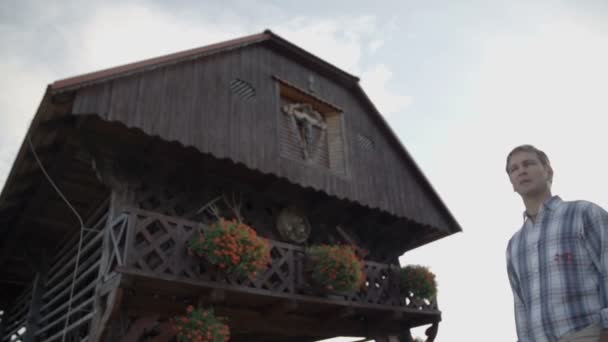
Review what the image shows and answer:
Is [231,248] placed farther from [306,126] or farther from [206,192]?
[306,126]

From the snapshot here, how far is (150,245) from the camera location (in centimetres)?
822

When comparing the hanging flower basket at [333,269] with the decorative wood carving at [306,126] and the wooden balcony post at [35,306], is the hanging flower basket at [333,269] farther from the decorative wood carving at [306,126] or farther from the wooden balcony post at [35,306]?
the wooden balcony post at [35,306]

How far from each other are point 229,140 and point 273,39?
3.66 meters

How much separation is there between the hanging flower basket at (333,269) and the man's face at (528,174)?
22.1 ft

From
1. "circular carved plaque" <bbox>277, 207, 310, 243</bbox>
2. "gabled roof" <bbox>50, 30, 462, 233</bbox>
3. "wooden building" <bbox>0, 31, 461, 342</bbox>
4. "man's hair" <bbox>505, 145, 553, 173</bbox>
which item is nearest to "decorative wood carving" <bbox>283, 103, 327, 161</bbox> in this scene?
"wooden building" <bbox>0, 31, 461, 342</bbox>

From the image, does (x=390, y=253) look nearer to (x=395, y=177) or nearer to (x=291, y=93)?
(x=395, y=177)

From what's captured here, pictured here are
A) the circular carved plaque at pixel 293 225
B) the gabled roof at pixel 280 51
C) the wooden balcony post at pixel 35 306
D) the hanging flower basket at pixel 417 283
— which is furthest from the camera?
the wooden balcony post at pixel 35 306

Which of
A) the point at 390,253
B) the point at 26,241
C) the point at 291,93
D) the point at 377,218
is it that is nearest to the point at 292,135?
the point at 291,93

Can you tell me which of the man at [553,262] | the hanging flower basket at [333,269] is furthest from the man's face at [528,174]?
the hanging flower basket at [333,269]

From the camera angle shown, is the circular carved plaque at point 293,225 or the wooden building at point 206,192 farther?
the circular carved plaque at point 293,225

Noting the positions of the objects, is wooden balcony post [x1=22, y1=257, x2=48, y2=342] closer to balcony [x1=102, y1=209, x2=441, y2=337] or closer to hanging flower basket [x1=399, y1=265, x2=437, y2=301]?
balcony [x1=102, y1=209, x2=441, y2=337]

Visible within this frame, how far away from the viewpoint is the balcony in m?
8.19

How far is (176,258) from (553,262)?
640 centimetres

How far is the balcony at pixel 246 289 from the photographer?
26.9 feet
